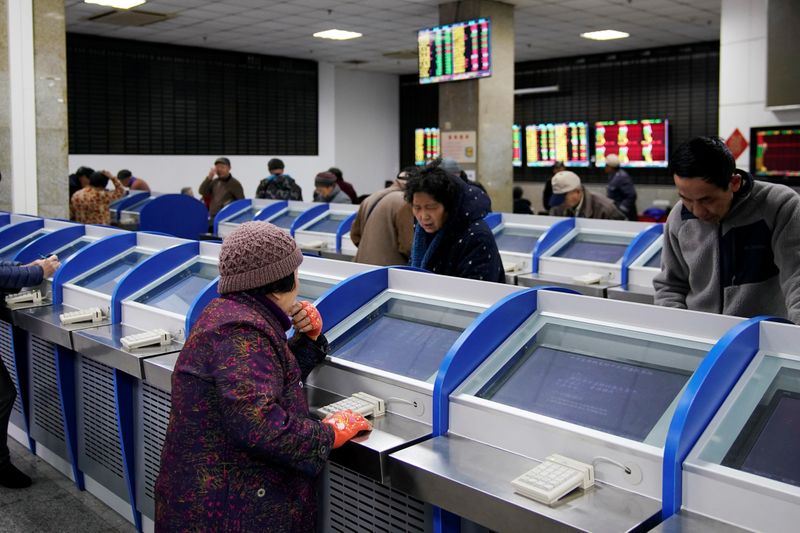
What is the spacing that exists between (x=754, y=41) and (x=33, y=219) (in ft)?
21.4

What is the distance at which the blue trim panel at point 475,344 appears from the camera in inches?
87.3

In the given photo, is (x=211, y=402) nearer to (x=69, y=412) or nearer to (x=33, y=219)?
(x=69, y=412)

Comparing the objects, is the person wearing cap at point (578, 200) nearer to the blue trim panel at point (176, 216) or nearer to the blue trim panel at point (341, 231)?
the blue trim panel at point (341, 231)

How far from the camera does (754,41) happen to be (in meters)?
7.62

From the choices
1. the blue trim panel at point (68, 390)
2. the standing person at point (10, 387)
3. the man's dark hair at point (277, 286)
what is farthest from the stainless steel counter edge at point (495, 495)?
the standing person at point (10, 387)

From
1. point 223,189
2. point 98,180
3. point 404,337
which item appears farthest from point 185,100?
point 404,337

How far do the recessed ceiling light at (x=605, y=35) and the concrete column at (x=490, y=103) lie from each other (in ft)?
8.06

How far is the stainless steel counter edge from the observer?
172 centimetres

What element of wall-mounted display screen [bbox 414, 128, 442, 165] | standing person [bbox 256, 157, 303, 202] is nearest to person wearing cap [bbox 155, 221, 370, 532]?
standing person [bbox 256, 157, 303, 202]

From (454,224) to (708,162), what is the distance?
1.13 metres

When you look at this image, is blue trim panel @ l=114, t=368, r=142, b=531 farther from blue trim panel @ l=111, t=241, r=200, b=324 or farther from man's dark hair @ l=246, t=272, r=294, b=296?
man's dark hair @ l=246, t=272, r=294, b=296

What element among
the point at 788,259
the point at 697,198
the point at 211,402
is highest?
the point at 697,198

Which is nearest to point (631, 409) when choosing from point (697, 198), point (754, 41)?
point (697, 198)

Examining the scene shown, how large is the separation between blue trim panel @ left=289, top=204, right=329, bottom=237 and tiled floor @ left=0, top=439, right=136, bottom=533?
3.88 metres
